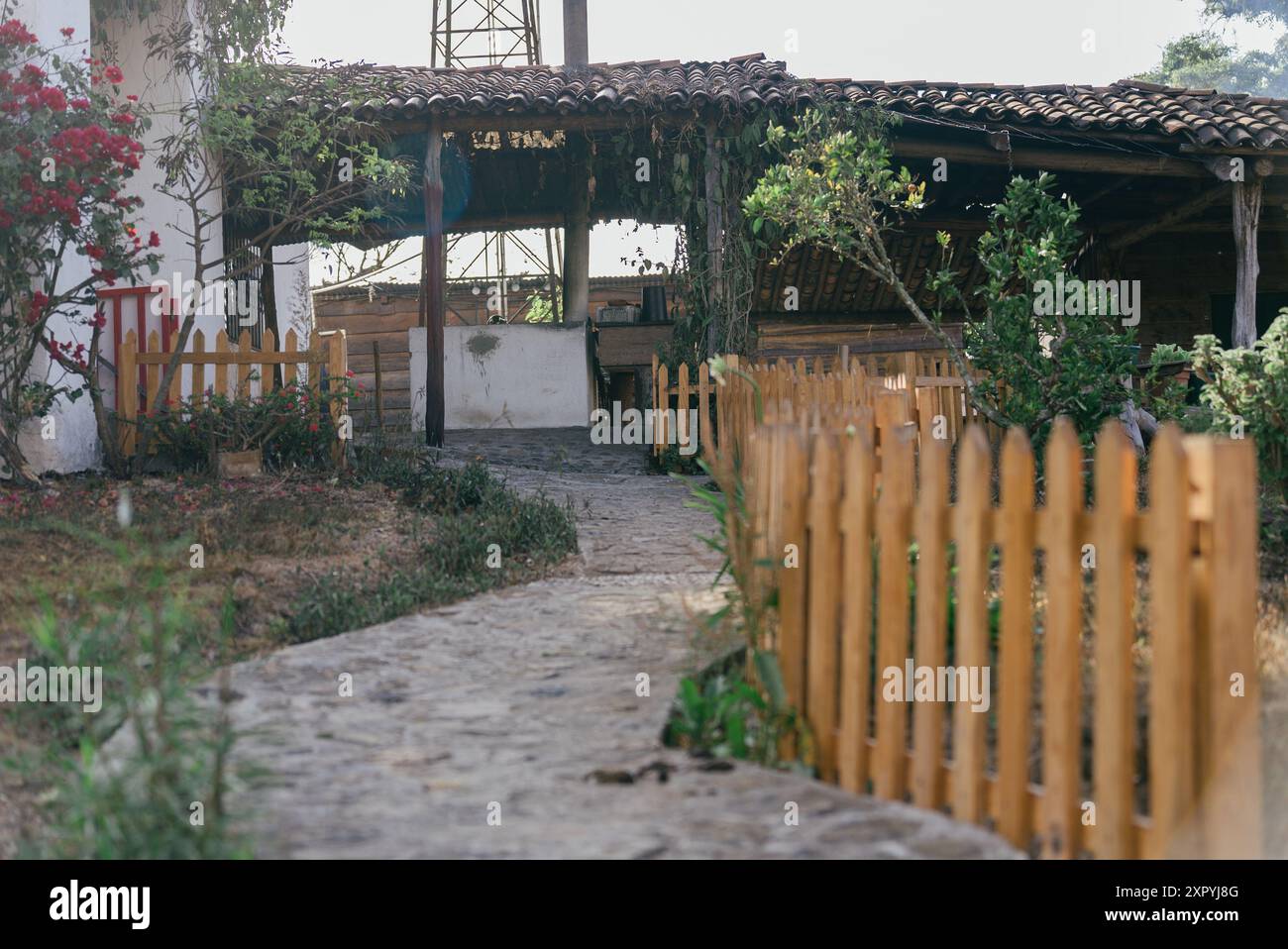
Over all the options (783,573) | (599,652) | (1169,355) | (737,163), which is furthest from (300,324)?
(783,573)

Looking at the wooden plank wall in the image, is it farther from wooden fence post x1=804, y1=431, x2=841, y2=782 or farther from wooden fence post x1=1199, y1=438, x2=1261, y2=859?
wooden fence post x1=1199, y1=438, x2=1261, y2=859

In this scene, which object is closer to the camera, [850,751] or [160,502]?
[850,751]

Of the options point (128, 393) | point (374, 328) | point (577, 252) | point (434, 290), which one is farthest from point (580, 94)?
point (374, 328)

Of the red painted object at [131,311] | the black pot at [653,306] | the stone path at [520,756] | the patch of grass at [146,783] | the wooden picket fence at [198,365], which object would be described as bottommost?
the stone path at [520,756]

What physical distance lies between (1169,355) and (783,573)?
197 inches

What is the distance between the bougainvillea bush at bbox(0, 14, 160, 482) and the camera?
7.71m

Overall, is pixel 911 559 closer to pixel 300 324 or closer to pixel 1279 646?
pixel 1279 646

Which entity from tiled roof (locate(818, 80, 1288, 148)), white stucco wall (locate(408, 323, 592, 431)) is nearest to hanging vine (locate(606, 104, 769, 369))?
tiled roof (locate(818, 80, 1288, 148))

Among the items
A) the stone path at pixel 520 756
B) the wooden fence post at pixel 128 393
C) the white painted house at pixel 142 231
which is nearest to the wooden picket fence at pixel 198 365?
the wooden fence post at pixel 128 393

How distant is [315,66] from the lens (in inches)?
428

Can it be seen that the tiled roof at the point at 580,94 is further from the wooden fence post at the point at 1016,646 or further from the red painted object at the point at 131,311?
the wooden fence post at the point at 1016,646

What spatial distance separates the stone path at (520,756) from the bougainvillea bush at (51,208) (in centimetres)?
407

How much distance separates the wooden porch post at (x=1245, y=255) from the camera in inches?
429

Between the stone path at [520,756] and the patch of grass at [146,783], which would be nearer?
the patch of grass at [146,783]
